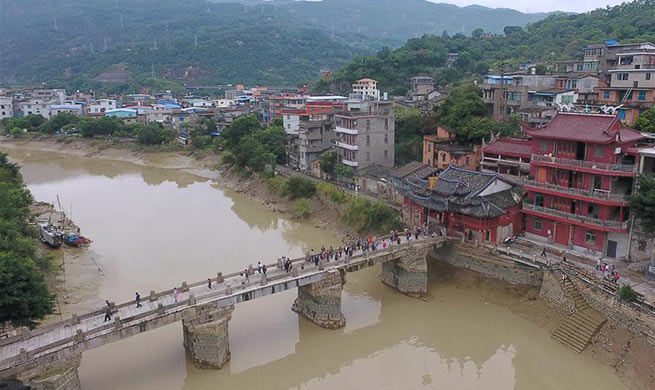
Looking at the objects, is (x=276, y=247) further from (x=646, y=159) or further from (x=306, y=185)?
(x=646, y=159)

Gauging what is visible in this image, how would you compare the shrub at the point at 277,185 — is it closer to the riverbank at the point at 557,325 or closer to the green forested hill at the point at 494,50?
the riverbank at the point at 557,325

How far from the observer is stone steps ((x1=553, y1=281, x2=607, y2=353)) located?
23.6m

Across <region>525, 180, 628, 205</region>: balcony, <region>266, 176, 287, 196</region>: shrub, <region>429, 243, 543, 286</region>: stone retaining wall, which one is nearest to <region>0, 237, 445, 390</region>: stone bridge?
<region>429, 243, 543, 286</region>: stone retaining wall

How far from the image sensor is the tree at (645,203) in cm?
2438

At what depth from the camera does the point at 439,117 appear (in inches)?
1959

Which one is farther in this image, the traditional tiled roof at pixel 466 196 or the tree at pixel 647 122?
the tree at pixel 647 122

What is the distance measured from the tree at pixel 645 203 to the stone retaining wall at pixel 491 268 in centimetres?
546

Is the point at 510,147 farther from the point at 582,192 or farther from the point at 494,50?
the point at 494,50

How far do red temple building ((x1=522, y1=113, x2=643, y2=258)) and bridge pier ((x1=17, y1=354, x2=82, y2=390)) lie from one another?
2535 cm

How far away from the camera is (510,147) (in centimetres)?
3775

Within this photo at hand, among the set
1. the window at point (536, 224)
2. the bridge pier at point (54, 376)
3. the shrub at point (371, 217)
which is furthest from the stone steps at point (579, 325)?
the bridge pier at point (54, 376)

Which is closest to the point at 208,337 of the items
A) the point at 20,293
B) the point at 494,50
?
the point at 20,293

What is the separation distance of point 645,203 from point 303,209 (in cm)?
2652

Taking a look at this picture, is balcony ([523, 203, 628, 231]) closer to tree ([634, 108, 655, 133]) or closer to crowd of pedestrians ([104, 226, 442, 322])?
crowd of pedestrians ([104, 226, 442, 322])
